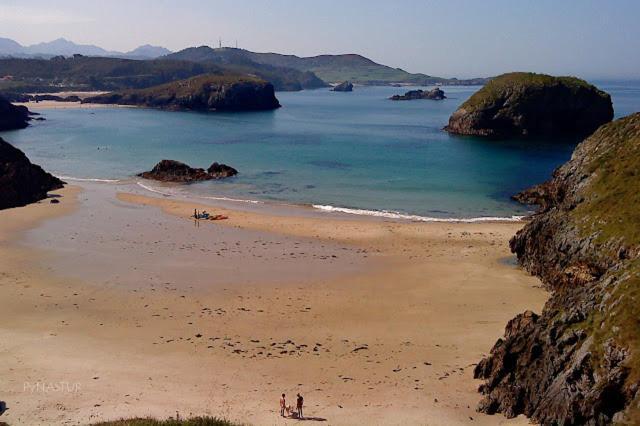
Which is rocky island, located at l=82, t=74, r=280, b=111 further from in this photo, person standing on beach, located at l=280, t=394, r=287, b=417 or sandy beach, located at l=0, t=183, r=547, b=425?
person standing on beach, located at l=280, t=394, r=287, b=417

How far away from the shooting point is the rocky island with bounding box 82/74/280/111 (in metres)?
146

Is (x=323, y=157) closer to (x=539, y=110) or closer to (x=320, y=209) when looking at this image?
(x=320, y=209)

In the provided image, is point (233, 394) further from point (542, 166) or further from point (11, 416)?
point (542, 166)

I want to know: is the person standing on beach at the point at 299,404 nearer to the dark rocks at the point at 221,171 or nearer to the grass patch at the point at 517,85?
the dark rocks at the point at 221,171

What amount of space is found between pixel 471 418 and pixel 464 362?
3824 mm

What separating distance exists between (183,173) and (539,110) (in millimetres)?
59908

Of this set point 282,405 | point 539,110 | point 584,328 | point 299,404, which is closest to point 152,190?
point 282,405

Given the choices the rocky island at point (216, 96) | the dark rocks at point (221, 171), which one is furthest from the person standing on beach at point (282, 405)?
the rocky island at point (216, 96)

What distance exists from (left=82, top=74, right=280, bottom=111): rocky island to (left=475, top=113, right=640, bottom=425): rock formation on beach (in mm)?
124425

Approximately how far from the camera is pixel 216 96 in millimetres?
146750

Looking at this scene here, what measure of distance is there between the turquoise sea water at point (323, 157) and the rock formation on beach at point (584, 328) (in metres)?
16.7

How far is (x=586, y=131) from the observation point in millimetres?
93750

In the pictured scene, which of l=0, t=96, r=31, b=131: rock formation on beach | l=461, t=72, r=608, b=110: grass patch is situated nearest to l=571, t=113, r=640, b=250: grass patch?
l=461, t=72, r=608, b=110: grass patch

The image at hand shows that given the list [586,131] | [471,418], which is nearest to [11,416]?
[471,418]
